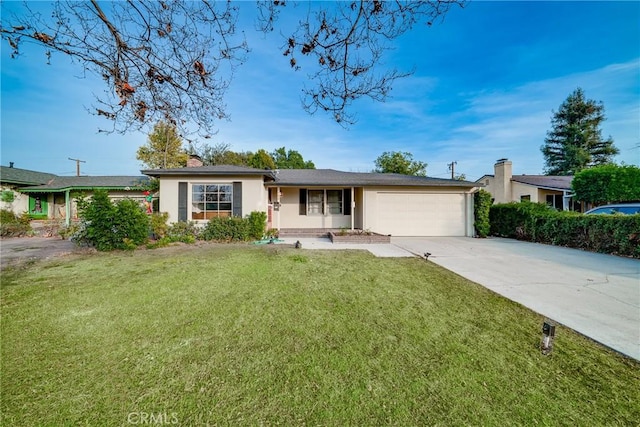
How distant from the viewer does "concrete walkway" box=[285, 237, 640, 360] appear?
3.11 meters

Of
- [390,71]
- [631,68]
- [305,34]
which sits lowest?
[390,71]

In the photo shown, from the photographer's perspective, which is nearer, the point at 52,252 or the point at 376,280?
the point at 376,280

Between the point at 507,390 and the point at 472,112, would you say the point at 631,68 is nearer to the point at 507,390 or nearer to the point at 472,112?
the point at 472,112

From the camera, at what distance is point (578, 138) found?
29234 mm

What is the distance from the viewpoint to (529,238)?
10.6 m

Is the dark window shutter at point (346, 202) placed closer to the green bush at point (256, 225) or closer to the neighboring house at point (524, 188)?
the green bush at point (256, 225)

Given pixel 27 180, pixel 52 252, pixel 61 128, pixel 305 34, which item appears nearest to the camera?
pixel 305 34

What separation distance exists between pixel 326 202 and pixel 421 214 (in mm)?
4775

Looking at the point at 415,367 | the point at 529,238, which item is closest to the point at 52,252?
the point at 415,367

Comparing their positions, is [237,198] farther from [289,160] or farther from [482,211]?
[289,160]

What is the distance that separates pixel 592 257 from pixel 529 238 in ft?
11.5

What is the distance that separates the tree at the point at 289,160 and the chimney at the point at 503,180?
24.4 m

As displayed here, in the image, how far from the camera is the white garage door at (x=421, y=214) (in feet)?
39.7

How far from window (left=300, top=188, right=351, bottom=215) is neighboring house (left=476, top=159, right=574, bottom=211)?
1345cm
